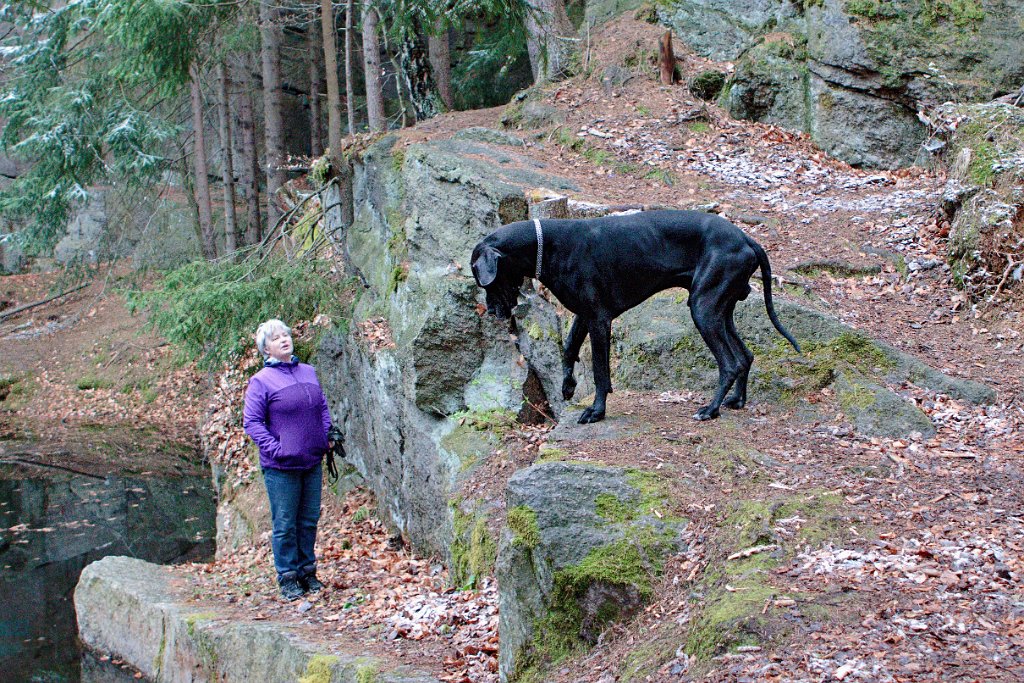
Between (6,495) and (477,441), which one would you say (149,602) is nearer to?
(477,441)

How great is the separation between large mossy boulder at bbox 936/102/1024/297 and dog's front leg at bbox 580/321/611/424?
4301 millimetres

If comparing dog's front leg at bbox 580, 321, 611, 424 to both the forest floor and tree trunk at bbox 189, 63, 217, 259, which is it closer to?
the forest floor

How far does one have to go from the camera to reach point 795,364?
22.7 ft

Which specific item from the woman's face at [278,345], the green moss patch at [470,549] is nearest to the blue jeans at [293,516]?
the woman's face at [278,345]

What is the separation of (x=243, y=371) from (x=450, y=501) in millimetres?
6315

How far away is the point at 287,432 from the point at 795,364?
4.13 m

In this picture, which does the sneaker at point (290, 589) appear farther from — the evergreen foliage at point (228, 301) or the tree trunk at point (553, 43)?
the tree trunk at point (553, 43)

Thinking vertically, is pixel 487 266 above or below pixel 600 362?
above

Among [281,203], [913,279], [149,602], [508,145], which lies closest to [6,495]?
[149,602]

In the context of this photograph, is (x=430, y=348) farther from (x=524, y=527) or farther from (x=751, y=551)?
(x=751, y=551)

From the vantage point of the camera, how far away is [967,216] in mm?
8586

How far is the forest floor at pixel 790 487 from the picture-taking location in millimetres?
3697

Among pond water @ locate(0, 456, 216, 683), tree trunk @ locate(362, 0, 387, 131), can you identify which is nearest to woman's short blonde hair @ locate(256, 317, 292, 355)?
pond water @ locate(0, 456, 216, 683)

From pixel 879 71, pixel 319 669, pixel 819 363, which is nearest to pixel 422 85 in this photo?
pixel 879 71
